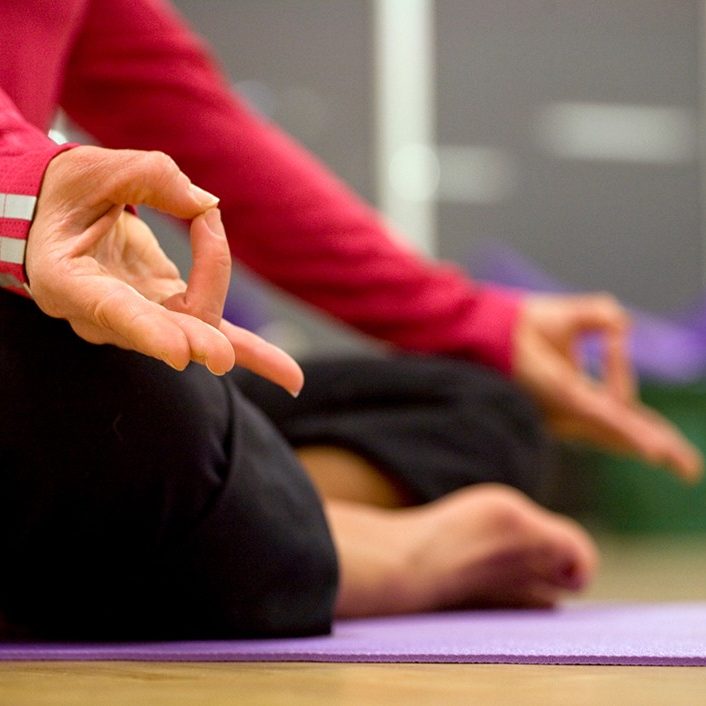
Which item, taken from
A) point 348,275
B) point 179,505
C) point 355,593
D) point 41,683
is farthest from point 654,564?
point 41,683

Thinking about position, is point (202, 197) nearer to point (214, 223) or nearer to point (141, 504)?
point (214, 223)

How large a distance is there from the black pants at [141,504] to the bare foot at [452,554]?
0.13 metres

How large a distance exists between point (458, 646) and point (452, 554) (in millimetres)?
231

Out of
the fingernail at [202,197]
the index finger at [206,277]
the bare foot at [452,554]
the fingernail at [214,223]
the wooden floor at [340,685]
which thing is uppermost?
the fingernail at [202,197]

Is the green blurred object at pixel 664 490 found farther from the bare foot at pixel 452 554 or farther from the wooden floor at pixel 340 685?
the wooden floor at pixel 340 685

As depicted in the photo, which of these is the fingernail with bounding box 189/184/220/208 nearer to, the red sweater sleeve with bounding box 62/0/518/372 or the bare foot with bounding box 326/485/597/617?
the bare foot with bounding box 326/485/597/617

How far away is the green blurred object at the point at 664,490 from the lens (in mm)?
2242

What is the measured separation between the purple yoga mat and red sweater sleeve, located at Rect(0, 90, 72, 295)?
174 millimetres

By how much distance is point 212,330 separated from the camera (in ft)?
1.51

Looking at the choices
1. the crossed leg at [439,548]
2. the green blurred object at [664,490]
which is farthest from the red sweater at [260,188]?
the green blurred object at [664,490]

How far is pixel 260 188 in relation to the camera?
1.09m

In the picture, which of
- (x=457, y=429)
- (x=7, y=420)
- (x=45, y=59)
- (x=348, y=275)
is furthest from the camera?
(x=348, y=275)

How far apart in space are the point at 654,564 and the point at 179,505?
1029mm

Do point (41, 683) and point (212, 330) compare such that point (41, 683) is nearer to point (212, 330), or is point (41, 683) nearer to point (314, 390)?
point (212, 330)
